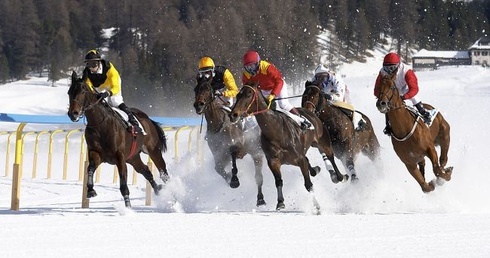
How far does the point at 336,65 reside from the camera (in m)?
108

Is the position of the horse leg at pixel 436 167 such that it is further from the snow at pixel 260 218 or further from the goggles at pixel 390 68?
the goggles at pixel 390 68

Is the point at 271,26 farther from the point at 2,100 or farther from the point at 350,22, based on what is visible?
the point at 350,22

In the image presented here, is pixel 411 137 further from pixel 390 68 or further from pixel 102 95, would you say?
pixel 102 95

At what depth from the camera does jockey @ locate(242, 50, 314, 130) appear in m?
12.3

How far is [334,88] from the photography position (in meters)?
14.1

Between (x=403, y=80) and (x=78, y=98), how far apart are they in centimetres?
426

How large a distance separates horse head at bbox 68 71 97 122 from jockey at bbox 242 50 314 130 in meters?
2.22

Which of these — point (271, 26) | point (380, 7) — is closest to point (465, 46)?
point (380, 7)

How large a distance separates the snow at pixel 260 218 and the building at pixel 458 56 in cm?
11282

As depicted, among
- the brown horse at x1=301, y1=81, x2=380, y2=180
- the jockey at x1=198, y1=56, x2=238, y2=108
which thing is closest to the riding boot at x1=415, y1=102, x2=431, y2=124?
the brown horse at x1=301, y1=81, x2=380, y2=180

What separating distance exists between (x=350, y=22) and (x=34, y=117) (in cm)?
12607

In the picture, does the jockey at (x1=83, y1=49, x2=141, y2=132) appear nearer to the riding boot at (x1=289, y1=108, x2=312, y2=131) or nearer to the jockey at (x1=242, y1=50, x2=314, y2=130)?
the jockey at (x1=242, y1=50, x2=314, y2=130)

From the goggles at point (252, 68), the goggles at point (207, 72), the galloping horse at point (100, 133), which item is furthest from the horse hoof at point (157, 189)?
the goggles at point (252, 68)

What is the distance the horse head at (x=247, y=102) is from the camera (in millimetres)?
10953
